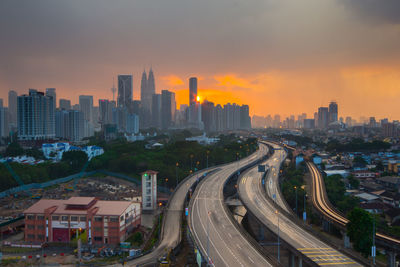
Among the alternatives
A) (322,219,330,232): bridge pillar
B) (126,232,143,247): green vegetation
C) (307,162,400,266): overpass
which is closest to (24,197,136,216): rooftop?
(126,232,143,247): green vegetation

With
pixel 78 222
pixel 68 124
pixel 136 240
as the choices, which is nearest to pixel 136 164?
pixel 78 222

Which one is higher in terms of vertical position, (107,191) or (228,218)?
(228,218)

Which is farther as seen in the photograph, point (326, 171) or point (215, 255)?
point (326, 171)

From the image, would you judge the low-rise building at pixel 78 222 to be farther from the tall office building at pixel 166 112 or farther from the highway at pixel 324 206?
the tall office building at pixel 166 112

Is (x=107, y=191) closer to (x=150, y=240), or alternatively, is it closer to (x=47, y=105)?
(x=150, y=240)

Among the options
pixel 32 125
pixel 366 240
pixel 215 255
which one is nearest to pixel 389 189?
pixel 366 240

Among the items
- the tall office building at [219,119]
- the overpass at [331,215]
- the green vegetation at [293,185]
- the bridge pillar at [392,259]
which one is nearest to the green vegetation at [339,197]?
the overpass at [331,215]

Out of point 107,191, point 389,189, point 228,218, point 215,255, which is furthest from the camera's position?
point 107,191
